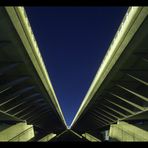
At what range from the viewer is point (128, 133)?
183 ft

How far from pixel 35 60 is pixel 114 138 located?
1552 inches

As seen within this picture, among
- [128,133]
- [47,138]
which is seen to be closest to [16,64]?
[128,133]

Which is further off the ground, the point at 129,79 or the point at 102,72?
the point at 129,79

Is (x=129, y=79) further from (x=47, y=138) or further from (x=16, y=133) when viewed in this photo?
(x=47, y=138)

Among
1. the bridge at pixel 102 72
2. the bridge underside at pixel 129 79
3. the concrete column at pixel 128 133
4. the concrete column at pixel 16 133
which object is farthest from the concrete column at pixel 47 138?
the bridge underside at pixel 129 79

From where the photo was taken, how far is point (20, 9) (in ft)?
50.7

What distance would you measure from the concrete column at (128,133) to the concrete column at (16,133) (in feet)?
50.7

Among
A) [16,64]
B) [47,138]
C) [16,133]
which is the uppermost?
[47,138]

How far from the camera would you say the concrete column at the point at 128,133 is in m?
51.2

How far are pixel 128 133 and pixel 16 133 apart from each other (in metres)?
18.2

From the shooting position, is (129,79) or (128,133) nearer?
(129,79)
